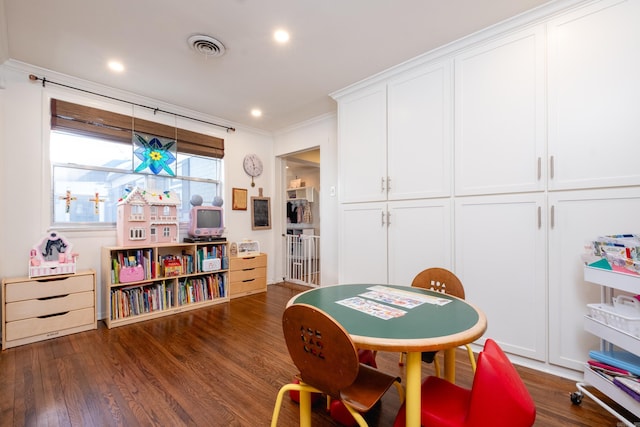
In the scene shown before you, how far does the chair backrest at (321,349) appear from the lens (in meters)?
0.99

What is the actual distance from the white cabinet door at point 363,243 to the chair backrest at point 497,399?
190 centimetres

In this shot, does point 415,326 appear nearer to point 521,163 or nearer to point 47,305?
point 521,163

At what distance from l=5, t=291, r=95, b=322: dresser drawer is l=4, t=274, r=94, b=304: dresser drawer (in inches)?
1.6

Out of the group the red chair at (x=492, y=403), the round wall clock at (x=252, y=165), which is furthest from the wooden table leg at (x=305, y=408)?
the round wall clock at (x=252, y=165)

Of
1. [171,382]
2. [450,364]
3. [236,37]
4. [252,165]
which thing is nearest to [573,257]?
[450,364]

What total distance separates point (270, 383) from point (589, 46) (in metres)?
3.18

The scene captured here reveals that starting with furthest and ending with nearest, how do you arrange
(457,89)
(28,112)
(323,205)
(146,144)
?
(323,205)
(146,144)
(28,112)
(457,89)

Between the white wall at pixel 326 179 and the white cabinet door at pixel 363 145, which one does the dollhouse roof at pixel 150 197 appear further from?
the white cabinet door at pixel 363 145

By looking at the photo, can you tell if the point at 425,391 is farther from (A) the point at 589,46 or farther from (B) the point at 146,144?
(B) the point at 146,144

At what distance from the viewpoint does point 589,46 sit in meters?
1.91

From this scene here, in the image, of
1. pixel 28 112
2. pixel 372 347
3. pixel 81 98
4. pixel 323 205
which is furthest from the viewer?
pixel 323 205

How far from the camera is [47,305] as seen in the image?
2619mm

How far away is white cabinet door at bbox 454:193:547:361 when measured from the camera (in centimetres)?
209

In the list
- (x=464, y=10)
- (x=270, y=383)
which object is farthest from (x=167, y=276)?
(x=464, y=10)
